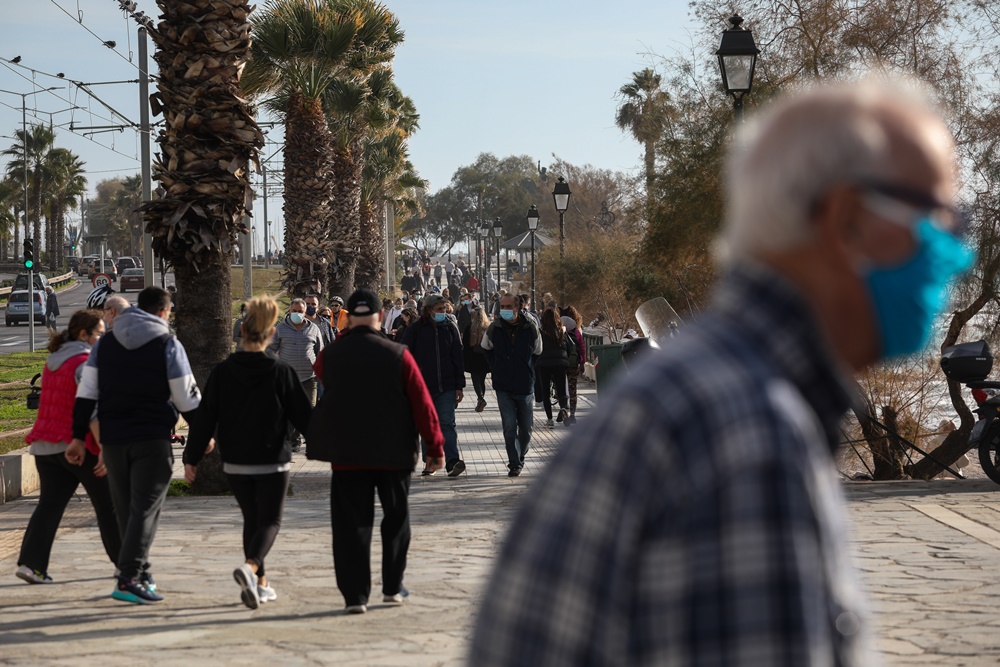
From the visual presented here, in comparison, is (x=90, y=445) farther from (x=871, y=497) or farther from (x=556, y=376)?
(x=556, y=376)

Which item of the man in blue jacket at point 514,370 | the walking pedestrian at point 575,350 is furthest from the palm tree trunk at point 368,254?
the man in blue jacket at point 514,370

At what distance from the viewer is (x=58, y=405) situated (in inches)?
313

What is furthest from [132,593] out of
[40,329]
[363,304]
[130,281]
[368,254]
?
[130,281]

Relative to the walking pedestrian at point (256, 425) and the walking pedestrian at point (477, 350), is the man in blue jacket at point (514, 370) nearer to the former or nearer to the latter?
the walking pedestrian at point (477, 350)

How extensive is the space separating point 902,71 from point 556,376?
6.45 metres

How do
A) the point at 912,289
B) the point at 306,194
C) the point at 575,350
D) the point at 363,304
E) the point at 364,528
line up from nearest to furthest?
the point at 912,289 < the point at 364,528 < the point at 363,304 < the point at 575,350 < the point at 306,194

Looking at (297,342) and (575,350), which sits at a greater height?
(297,342)

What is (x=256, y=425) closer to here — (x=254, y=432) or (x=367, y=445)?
(x=254, y=432)

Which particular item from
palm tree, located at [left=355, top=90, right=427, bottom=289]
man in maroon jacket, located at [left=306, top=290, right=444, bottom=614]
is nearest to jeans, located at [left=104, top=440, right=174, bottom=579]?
man in maroon jacket, located at [left=306, top=290, right=444, bottom=614]

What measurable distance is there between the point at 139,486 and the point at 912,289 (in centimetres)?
638

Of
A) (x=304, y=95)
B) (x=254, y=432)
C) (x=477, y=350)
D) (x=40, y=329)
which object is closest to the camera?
(x=254, y=432)

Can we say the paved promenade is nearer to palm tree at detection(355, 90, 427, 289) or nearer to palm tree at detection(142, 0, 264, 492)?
palm tree at detection(142, 0, 264, 492)

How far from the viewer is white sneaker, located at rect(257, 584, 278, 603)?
7237 millimetres

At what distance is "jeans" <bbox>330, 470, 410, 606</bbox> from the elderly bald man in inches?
220
